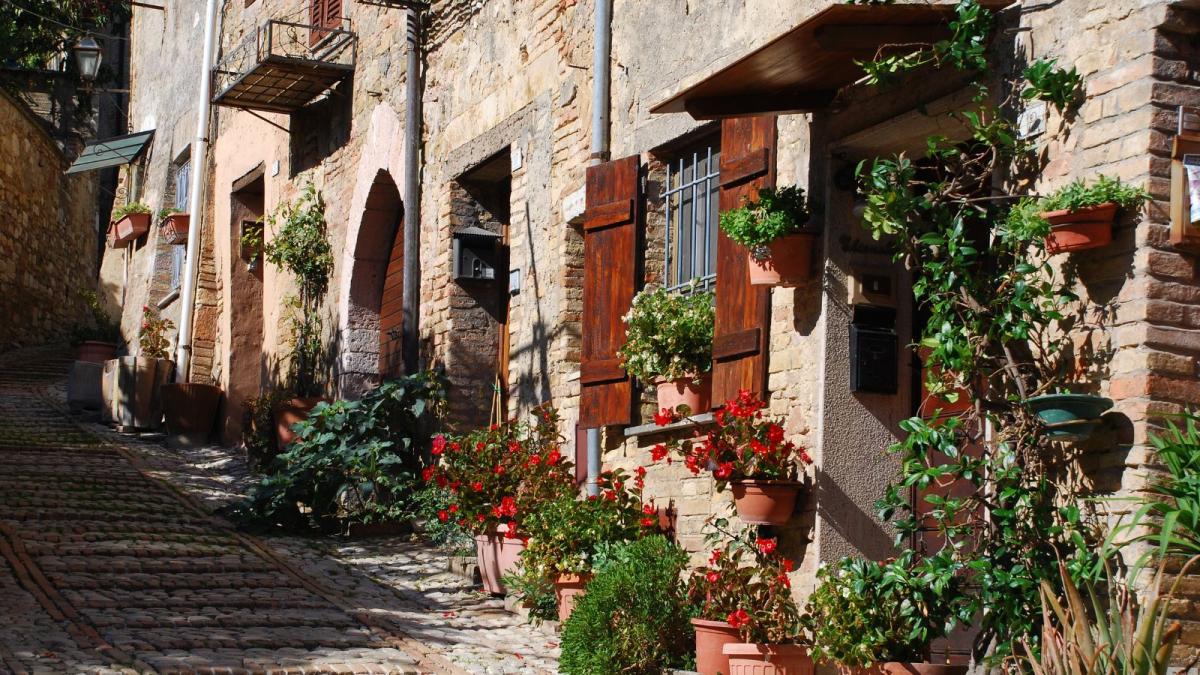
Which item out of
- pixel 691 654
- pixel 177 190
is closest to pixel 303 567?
pixel 691 654

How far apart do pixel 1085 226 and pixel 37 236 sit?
18.0 metres

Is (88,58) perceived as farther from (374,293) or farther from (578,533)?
(578,533)

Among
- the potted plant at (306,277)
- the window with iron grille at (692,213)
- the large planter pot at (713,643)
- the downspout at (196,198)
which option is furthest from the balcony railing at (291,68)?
the large planter pot at (713,643)

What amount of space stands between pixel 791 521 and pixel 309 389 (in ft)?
24.8

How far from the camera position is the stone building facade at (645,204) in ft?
17.3

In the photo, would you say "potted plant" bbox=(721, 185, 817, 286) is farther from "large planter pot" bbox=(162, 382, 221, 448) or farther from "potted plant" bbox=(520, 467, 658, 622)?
"large planter pot" bbox=(162, 382, 221, 448)

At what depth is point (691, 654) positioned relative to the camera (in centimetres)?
712

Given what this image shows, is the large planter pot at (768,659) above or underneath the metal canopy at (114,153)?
underneath

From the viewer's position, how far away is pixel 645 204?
865 centimetres

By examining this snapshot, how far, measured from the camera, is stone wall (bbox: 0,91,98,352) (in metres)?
19.5

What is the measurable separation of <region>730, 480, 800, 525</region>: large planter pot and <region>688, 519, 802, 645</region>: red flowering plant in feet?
0.33

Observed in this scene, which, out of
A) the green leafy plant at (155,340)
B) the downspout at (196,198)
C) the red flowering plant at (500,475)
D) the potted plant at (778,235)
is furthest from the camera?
the green leafy plant at (155,340)

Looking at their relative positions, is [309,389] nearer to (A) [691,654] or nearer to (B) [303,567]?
(B) [303,567]

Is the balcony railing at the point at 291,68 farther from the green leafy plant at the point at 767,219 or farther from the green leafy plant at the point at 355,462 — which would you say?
the green leafy plant at the point at 767,219
